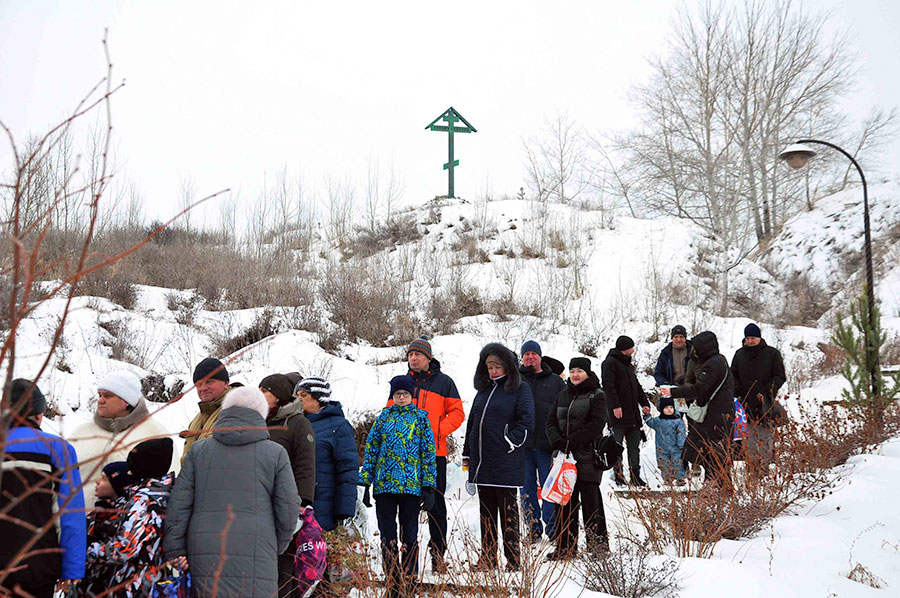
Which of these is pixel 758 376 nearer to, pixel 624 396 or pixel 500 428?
pixel 624 396

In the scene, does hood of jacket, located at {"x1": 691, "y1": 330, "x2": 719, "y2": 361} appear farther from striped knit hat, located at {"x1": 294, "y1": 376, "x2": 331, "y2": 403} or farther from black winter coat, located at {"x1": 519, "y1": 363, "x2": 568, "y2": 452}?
striped knit hat, located at {"x1": 294, "y1": 376, "x2": 331, "y2": 403}

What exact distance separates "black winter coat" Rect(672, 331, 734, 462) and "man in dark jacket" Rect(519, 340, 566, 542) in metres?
1.64

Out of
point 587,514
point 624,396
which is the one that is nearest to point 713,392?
point 624,396

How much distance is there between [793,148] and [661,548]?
8308 millimetres

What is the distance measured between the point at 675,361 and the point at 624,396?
131 cm

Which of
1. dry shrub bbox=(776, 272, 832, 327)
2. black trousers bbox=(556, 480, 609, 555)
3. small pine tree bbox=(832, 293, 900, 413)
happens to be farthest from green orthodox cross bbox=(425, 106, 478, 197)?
black trousers bbox=(556, 480, 609, 555)

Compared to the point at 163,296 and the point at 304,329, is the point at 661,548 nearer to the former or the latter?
the point at 304,329

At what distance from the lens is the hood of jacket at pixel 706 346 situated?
760 centimetres

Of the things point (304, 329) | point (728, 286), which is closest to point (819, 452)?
point (304, 329)

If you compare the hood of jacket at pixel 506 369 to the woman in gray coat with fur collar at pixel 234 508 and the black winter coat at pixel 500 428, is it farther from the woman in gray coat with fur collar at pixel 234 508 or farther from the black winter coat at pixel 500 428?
the woman in gray coat with fur collar at pixel 234 508

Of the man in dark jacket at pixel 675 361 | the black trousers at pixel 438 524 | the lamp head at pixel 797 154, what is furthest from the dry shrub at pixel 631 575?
the lamp head at pixel 797 154

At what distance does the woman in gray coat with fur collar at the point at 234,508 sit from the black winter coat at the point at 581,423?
3.16 metres

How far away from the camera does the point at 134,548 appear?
3230 mm

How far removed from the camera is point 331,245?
21281 millimetres
